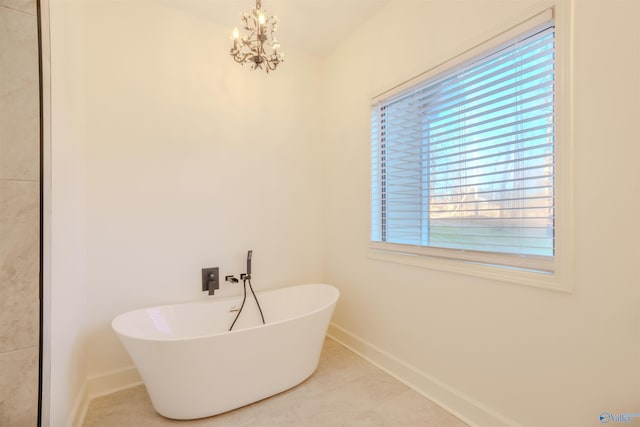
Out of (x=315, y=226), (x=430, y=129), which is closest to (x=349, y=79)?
(x=430, y=129)

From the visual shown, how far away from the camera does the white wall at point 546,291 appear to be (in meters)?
1.10

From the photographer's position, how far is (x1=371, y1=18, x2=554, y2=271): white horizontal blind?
1.38 meters

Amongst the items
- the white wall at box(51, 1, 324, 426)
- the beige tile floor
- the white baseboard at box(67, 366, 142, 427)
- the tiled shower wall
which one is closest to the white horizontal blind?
the beige tile floor

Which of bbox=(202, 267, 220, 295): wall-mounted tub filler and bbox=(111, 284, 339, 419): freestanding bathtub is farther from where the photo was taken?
bbox=(202, 267, 220, 295): wall-mounted tub filler

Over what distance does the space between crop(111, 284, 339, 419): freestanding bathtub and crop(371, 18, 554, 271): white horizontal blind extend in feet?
3.18

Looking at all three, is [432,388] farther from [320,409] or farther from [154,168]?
[154,168]

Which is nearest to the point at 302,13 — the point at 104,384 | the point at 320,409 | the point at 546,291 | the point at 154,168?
the point at 154,168

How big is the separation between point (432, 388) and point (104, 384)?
2192 millimetres

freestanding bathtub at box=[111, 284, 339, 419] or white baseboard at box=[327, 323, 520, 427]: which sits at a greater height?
freestanding bathtub at box=[111, 284, 339, 419]

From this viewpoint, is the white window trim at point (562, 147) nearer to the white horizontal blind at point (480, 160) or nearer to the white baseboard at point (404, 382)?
the white horizontal blind at point (480, 160)

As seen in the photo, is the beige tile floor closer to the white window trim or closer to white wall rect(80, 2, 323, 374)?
white wall rect(80, 2, 323, 374)

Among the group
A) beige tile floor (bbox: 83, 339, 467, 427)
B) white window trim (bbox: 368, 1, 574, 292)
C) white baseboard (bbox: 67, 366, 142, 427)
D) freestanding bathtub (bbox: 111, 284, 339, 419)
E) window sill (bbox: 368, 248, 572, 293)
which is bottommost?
beige tile floor (bbox: 83, 339, 467, 427)

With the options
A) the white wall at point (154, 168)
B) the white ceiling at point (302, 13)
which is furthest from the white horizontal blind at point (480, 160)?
the white wall at point (154, 168)

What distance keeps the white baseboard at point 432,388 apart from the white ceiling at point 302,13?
2736 mm
